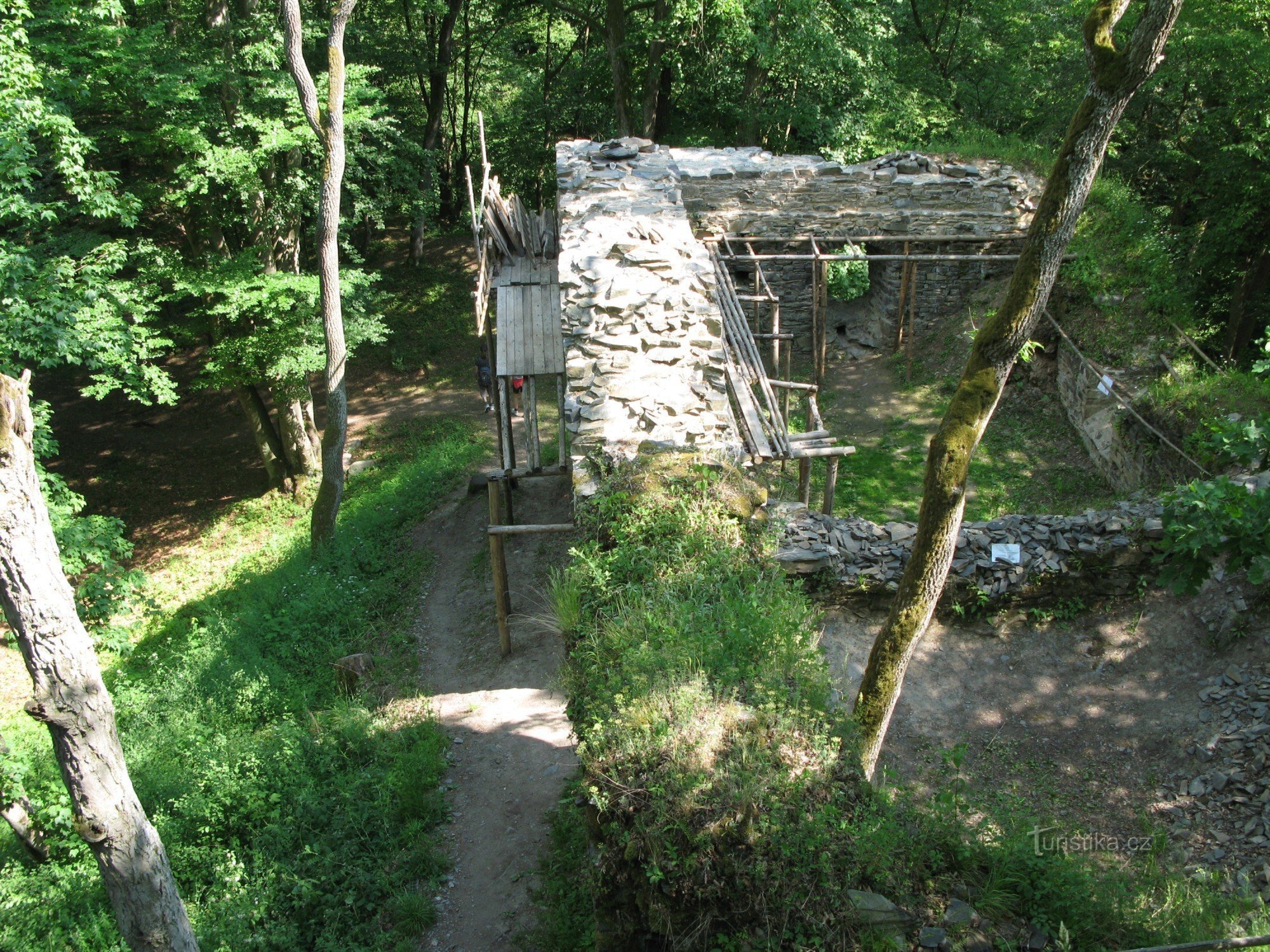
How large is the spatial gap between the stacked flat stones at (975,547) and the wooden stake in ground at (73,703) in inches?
207

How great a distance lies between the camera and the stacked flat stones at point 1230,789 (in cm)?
562

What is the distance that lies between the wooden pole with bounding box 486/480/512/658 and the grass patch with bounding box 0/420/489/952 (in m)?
1.07

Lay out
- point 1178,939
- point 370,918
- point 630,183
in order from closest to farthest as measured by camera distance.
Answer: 1. point 1178,939
2. point 370,918
3. point 630,183

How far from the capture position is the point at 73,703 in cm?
431

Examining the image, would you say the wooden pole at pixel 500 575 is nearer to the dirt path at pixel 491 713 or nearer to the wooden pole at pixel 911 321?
the dirt path at pixel 491 713

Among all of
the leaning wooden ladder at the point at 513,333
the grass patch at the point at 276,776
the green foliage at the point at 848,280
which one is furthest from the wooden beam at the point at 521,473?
the green foliage at the point at 848,280

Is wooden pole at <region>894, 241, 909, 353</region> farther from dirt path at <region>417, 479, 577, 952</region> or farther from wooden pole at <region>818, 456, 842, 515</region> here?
dirt path at <region>417, 479, 577, 952</region>

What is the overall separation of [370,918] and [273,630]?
14.9 feet

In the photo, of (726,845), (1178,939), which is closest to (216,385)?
(726,845)

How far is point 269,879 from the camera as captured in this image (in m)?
5.80

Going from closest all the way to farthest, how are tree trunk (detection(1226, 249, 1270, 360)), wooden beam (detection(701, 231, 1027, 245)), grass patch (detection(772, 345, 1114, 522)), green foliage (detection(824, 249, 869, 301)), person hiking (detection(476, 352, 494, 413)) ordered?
grass patch (detection(772, 345, 1114, 522)) → tree trunk (detection(1226, 249, 1270, 360)) → wooden beam (detection(701, 231, 1027, 245)) → person hiking (detection(476, 352, 494, 413)) → green foliage (detection(824, 249, 869, 301))

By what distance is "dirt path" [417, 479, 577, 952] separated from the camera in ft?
19.7

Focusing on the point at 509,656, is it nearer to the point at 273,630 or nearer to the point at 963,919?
the point at 273,630

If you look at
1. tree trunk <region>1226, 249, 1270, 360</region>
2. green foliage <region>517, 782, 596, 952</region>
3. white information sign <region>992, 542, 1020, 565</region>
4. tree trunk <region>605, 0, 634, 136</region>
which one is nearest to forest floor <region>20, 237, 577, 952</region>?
green foliage <region>517, 782, 596, 952</region>
